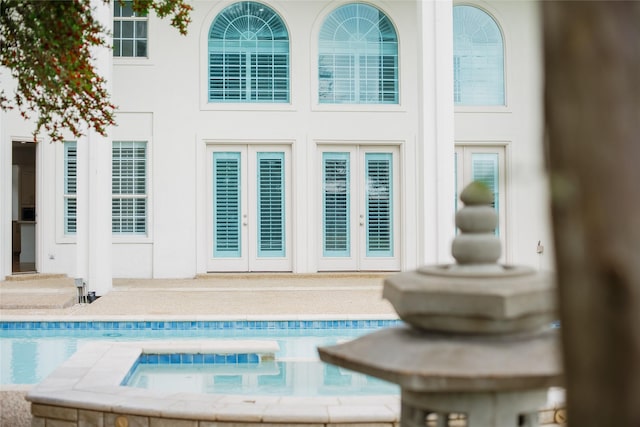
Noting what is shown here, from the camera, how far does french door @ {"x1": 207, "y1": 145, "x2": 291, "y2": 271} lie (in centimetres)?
1219

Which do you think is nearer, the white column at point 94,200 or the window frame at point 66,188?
the white column at point 94,200

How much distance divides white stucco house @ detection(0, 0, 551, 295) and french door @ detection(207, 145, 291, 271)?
25 millimetres

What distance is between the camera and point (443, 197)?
8500mm

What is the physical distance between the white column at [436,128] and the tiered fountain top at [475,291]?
6.50m

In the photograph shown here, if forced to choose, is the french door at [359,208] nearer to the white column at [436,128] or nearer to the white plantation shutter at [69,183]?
the white column at [436,128]

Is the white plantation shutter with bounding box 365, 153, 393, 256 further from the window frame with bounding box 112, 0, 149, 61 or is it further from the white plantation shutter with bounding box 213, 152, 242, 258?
the window frame with bounding box 112, 0, 149, 61

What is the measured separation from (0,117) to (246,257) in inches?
180

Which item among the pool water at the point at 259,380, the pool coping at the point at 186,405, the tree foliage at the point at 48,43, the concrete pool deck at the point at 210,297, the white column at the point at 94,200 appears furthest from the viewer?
the white column at the point at 94,200

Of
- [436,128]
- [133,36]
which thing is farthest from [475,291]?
[133,36]

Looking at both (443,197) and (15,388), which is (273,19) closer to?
(443,197)

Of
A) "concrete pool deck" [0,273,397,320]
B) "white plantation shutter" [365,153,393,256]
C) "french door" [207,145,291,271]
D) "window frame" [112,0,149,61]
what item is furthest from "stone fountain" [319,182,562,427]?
"window frame" [112,0,149,61]

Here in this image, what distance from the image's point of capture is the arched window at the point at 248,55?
12211 mm

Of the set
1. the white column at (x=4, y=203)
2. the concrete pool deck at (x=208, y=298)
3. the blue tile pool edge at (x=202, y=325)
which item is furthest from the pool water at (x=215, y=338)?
the white column at (x=4, y=203)

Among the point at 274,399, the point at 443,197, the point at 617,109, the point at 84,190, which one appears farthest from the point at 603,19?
the point at 84,190
